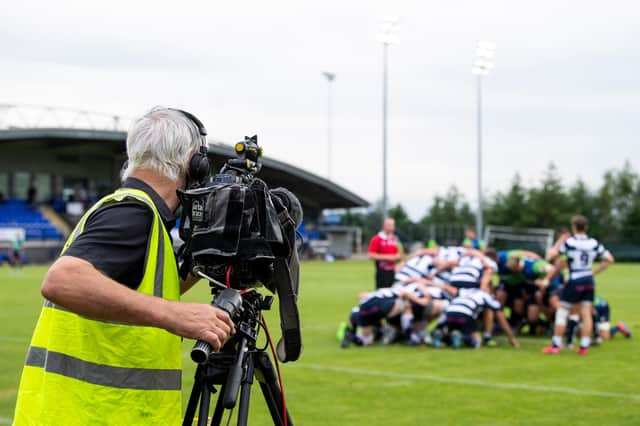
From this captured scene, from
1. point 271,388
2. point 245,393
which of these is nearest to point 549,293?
point 271,388

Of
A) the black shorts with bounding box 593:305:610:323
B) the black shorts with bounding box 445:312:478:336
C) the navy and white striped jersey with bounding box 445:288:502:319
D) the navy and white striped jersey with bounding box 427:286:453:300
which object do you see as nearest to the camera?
the navy and white striped jersey with bounding box 445:288:502:319

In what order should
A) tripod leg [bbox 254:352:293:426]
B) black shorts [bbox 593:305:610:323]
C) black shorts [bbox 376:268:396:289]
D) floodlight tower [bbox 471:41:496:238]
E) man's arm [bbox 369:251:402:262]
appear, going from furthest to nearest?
1. floodlight tower [bbox 471:41:496:238]
2. black shorts [bbox 376:268:396:289]
3. man's arm [bbox 369:251:402:262]
4. black shorts [bbox 593:305:610:323]
5. tripod leg [bbox 254:352:293:426]

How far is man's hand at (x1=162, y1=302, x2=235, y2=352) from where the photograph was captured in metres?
2.83

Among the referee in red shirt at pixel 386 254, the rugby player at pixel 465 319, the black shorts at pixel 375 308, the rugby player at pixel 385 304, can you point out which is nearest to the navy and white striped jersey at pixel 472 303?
the rugby player at pixel 465 319

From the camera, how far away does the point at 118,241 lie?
2.89m

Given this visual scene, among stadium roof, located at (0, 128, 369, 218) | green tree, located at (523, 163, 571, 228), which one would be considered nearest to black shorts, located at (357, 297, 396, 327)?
stadium roof, located at (0, 128, 369, 218)

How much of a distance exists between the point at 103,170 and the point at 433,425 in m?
52.3

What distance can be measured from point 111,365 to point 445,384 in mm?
6647

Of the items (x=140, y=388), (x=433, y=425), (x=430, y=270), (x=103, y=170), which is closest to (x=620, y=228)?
(x=103, y=170)

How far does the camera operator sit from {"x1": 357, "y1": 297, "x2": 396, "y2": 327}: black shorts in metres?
9.19

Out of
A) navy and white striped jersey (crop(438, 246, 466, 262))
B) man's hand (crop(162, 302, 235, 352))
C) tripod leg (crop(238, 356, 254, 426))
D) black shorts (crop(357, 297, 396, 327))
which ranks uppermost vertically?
man's hand (crop(162, 302, 235, 352))

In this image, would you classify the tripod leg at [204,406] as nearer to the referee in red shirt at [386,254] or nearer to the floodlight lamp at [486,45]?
the referee in red shirt at [386,254]

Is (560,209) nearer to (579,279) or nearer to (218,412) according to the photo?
(579,279)

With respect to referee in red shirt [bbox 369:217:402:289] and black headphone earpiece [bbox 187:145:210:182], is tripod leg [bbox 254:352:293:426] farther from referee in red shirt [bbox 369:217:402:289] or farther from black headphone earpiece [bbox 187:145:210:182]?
referee in red shirt [bbox 369:217:402:289]
